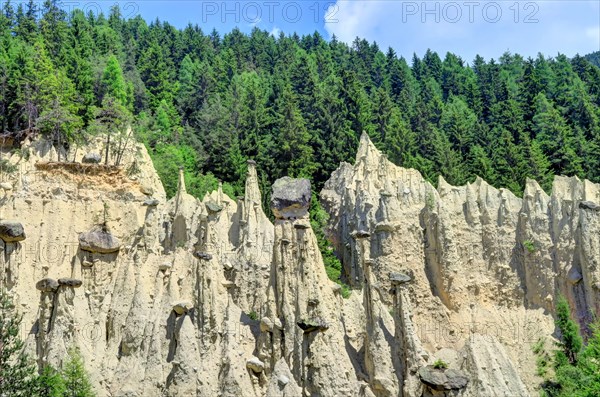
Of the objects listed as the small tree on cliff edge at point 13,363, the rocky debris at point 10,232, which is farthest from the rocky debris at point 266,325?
the rocky debris at point 10,232

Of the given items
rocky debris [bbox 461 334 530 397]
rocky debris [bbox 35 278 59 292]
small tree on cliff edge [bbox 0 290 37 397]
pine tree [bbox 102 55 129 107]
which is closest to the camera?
rocky debris [bbox 461 334 530 397]

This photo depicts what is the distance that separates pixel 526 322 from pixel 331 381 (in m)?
11.1

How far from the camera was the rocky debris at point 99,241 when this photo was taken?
24.5 meters

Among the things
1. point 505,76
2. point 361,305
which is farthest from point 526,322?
point 505,76

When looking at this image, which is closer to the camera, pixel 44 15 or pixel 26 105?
pixel 26 105

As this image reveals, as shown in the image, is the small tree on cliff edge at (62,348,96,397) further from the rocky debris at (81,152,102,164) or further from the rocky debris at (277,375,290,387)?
the rocky debris at (81,152,102,164)

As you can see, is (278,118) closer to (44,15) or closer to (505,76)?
(44,15)

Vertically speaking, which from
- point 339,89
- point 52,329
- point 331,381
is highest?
point 339,89

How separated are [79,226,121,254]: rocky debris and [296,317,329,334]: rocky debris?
356 inches

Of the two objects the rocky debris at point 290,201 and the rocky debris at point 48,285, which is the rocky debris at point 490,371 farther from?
the rocky debris at point 48,285

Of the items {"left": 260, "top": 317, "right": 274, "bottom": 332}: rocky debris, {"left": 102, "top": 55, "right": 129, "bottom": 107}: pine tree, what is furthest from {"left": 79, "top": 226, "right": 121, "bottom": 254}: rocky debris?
{"left": 102, "top": 55, "right": 129, "bottom": 107}: pine tree

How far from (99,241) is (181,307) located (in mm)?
5683

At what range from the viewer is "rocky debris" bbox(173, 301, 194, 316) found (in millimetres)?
21078

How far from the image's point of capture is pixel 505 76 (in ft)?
219
